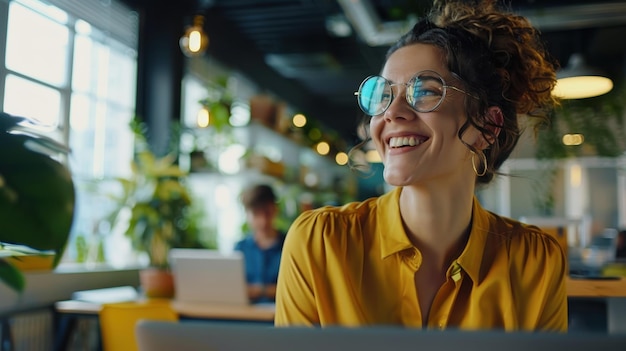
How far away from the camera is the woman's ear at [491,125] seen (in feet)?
3.88

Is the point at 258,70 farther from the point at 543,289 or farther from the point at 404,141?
the point at 543,289

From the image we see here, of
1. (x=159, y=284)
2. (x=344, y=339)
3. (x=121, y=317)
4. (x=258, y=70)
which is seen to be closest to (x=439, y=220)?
(x=344, y=339)

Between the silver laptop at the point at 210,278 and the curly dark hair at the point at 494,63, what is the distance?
2443 mm

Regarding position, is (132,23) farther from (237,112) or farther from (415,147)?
(415,147)

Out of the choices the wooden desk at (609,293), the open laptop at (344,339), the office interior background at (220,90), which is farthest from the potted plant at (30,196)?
the office interior background at (220,90)

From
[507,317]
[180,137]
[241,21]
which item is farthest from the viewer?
[241,21]

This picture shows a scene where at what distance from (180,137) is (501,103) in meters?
4.72

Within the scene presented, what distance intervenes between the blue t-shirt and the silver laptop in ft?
2.09

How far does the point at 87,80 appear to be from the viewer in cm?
523

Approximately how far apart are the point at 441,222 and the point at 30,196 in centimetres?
73

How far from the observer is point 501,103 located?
1.19m

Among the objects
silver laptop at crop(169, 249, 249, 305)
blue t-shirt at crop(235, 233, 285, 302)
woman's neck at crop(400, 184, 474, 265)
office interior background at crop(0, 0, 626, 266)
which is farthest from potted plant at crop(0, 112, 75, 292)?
blue t-shirt at crop(235, 233, 285, 302)

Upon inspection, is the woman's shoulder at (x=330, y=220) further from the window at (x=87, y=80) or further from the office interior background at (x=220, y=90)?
the window at (x=87, y=80)

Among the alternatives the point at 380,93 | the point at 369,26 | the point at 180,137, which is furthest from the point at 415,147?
the point at 180,137
